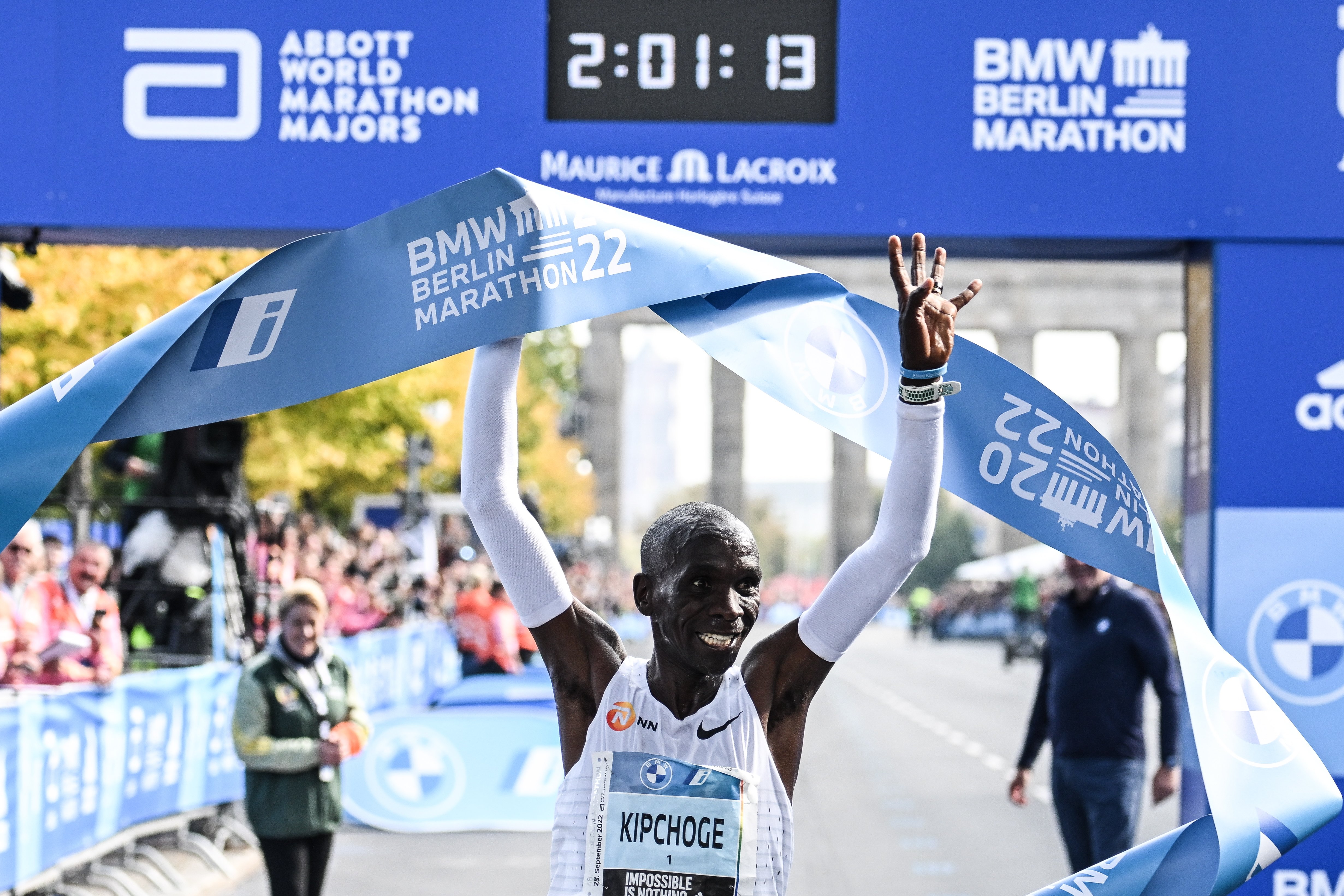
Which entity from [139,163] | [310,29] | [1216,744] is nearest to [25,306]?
[139,163]

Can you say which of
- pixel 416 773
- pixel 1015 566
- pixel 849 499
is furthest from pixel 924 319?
pixel 849 499

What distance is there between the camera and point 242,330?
3.97m

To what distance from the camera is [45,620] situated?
371 inches

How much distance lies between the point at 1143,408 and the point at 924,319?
6969 centimetres

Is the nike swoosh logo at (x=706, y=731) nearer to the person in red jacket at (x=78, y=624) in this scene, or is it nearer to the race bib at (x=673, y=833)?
the race bib at (x=673, y=833)

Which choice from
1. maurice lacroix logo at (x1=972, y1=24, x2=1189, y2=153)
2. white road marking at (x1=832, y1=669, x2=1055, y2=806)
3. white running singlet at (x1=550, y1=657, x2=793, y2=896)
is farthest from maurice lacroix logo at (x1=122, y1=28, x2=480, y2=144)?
white road marking at (x1=832, y1=669, x2=1055, y2=806)

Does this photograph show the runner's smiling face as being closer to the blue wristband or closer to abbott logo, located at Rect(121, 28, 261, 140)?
the blue wristband

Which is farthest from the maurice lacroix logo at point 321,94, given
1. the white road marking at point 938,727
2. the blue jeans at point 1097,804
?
the white road marking at point 938,727

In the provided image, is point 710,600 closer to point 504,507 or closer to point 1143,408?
point 504,507

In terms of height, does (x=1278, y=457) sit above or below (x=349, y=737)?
above

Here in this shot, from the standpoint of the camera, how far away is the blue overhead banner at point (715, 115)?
5.98 meters

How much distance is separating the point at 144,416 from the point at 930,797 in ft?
37.0

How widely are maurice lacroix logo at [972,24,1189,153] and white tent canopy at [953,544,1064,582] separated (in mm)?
33900

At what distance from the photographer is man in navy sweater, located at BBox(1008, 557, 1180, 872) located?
23.5 ft
